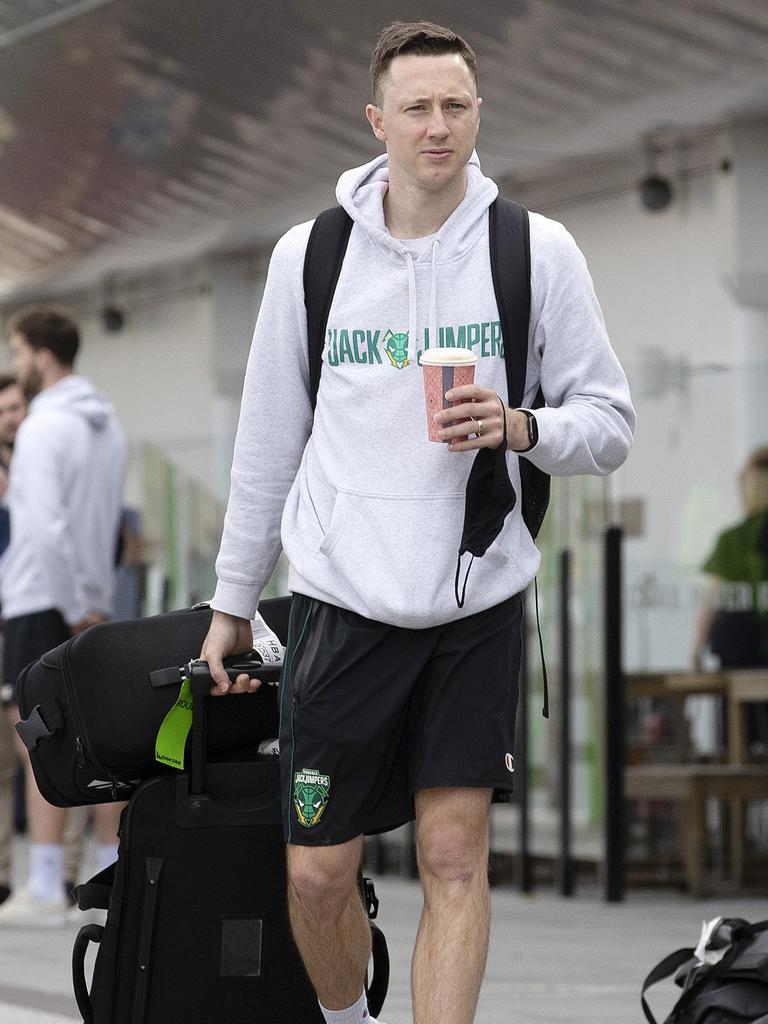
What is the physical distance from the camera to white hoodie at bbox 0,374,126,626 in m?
6.95

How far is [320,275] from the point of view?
3543mm

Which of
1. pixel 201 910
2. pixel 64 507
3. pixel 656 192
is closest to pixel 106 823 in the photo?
pixel 64 507

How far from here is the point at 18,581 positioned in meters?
7.01

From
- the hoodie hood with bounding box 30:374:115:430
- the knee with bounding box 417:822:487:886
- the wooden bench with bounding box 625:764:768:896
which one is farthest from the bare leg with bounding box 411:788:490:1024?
the wooden bench with bounding box 625:764:768:896

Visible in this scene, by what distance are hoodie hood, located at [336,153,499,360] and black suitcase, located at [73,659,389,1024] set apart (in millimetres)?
794

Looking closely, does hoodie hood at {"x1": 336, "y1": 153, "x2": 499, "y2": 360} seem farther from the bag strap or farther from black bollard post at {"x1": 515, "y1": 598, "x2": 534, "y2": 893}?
black bollard post at {"x1": 515, "y1": 598, "x2": 534, "y2": 893}

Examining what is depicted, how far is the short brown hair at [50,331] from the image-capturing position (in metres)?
7.26

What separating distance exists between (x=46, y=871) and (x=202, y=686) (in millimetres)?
3676

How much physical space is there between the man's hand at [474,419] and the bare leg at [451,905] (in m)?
0.60

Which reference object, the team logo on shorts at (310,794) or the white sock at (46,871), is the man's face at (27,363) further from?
the team logo on shorts at (310,794)

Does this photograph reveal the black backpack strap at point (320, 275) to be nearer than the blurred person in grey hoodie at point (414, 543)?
No

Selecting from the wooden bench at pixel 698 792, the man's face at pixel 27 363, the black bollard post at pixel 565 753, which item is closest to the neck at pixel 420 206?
the man's face at pixel 27 363

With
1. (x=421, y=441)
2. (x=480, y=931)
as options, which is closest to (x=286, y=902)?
(x=480, y=931)

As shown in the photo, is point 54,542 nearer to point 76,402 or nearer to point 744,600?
point 76,402
